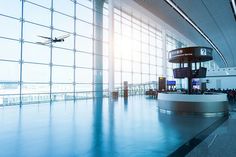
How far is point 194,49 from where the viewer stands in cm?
920

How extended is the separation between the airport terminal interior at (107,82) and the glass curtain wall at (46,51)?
62mm

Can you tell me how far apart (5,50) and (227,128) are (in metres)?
11.2

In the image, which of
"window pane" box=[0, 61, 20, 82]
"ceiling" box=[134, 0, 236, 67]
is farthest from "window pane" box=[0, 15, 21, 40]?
"ceiling" box=[134, 0, 236, 67]

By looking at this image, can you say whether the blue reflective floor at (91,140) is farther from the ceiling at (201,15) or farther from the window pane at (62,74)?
the ceiling at (201,15)

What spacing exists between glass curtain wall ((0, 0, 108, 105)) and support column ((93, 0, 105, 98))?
0.23 metres

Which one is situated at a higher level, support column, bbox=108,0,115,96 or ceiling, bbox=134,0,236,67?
ceiling, bbox=134,0,236,67

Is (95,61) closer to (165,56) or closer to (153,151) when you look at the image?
(165,56)

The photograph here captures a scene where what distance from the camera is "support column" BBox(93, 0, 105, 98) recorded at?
56.9 feet

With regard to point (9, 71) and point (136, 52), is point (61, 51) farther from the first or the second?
point (136, 52)

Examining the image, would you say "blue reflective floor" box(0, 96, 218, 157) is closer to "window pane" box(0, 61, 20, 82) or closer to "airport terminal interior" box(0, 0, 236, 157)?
"airport terminal interior" box(0, 0, 236, 157)

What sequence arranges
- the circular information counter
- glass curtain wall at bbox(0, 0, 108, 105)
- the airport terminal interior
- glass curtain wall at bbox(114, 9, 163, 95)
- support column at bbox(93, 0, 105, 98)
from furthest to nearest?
glass curtain wall at bbox(114, 9, 163, 95) < support column at bbox(93, 0, 105, 98) < glass curtain wall at bbox(0, 0, 108, 105) < the circular information counter < the airport terminal interior

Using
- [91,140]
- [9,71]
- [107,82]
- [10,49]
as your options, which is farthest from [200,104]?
[107,82]

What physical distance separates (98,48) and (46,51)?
5223mm

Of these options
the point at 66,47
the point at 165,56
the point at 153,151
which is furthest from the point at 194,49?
the point at 165,56
